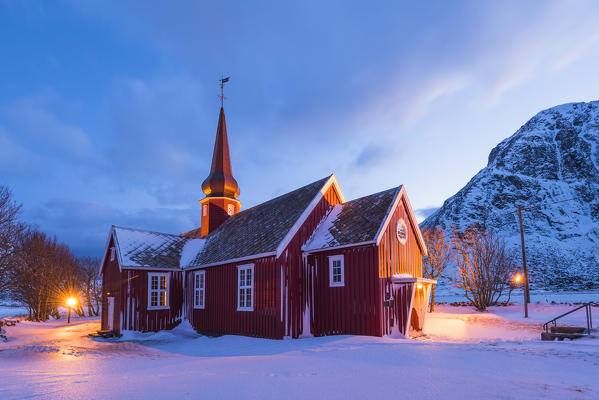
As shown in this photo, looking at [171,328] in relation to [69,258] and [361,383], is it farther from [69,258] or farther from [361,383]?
[69,258]

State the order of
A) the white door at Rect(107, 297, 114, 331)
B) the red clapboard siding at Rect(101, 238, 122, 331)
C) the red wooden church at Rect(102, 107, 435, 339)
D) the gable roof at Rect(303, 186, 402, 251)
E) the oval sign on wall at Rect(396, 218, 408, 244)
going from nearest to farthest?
the red wooden church at Rect(102, 107, 435, 339), the gable roof at Rect(303, 186, 402, 251), the oval sign on wall at Rect(396, 218, 408, 244), the red clapboard siding at Rect(101, 238, 122, 331), the white door at Rect(107, 297, 114, 331)

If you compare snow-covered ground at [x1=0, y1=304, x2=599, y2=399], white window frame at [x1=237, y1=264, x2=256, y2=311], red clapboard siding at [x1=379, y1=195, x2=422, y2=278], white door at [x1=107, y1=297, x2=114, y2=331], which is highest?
red clapboard siding at [x1=379, y1=195, x2=422, y2=278]

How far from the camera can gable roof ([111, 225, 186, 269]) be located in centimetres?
2175

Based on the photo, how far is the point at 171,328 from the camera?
22234 millimetres

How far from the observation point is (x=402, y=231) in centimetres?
1700

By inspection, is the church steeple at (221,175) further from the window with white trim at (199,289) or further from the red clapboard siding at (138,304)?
the window with white trim at (199,289)

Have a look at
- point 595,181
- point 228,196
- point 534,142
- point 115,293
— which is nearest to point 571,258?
point 595,181

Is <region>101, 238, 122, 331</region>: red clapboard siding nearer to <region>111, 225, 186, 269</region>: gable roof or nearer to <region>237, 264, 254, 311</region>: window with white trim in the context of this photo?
<region>111, 225, 186, 269</region>: gable roof

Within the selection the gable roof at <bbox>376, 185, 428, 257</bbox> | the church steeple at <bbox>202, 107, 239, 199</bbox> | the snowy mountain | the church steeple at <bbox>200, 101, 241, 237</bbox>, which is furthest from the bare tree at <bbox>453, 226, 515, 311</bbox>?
the snowy mountain

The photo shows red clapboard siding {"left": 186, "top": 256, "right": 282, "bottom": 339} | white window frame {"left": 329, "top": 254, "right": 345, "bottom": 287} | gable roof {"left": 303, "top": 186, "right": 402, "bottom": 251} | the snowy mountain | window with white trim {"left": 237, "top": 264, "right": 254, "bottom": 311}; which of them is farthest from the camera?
the snowy mountain

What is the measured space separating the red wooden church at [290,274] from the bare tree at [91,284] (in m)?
22.8

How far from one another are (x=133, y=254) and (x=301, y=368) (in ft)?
56.7

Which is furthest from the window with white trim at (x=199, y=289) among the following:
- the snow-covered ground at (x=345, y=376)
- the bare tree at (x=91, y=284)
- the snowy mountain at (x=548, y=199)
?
the snowy mountain at (x=548, y=199)

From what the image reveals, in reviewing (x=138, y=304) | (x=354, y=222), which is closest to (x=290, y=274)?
(x=354, y=222)
